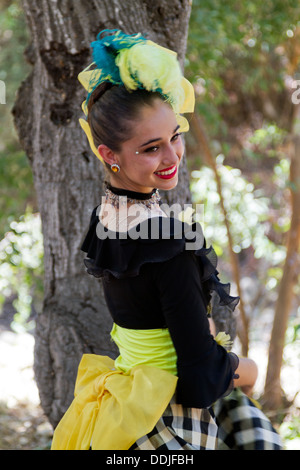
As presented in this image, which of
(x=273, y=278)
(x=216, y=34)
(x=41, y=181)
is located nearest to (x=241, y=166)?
(x=273, y=278)

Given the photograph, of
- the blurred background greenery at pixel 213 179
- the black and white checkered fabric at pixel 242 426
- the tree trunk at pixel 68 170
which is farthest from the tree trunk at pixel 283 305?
the black and white checkered fabric at pixel 242 426

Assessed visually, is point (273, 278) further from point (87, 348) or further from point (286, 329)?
point (87, 348)

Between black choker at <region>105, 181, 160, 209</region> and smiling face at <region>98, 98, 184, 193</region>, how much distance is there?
1 cm

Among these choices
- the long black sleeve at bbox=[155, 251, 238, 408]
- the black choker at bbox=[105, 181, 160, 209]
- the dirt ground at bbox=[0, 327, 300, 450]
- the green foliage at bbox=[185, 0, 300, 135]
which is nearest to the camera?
the long black sleeve at bbox=[155, 251, 238, 408]

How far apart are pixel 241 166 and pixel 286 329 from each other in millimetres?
4793

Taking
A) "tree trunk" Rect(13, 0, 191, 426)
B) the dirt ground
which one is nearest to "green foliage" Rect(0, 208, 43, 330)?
the dirt ground

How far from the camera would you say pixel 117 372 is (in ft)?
5.56

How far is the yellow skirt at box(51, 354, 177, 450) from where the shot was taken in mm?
1496

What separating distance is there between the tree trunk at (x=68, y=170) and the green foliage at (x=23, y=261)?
0.93 meters

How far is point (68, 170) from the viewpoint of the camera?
249 centimetres

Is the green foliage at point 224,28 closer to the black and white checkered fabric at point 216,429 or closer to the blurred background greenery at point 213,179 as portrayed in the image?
the blurred background greenery at point 213,179

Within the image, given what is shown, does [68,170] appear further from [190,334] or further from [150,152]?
[190,334]

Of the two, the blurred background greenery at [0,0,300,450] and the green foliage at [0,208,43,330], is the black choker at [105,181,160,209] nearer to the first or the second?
the blurred background greenery at [0,0,300,450]

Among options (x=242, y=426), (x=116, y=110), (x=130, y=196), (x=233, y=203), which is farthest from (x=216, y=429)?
(x=233, y=203)
